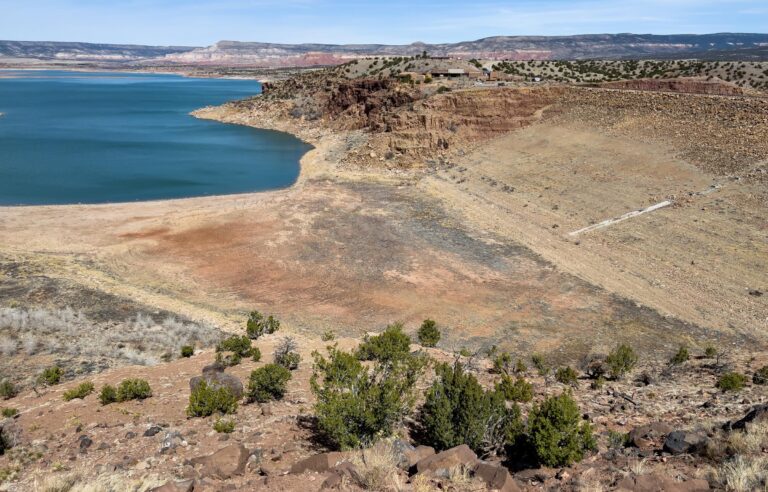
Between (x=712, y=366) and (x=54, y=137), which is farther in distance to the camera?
(x=54, y=137)

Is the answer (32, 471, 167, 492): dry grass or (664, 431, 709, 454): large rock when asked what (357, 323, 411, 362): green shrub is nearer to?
(664, 431, 709, 454): large rock

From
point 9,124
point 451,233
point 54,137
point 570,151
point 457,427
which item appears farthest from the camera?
point 9,124

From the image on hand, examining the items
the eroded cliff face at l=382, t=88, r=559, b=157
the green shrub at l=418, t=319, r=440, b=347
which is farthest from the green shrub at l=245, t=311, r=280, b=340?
the eroded cliff face at l=382, t=88, r=559, b=157

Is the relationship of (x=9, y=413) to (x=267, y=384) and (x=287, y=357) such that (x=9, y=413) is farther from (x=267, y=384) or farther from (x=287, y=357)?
(x=287, y=357)

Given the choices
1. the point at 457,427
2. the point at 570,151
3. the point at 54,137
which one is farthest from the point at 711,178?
the point at 54,137

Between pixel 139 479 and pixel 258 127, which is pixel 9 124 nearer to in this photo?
pixel 258 127

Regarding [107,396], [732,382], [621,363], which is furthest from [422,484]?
[621,363]
